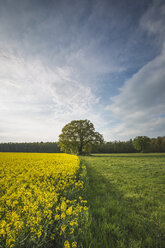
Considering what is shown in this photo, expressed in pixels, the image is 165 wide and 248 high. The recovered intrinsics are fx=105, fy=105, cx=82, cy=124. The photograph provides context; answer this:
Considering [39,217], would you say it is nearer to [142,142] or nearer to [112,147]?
[142,142]

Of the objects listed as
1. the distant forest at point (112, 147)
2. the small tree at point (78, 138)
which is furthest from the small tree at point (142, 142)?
the small tree at point (78, 138)

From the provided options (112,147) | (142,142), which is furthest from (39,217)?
(112,147)

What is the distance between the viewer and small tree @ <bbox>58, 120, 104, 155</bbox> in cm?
3130

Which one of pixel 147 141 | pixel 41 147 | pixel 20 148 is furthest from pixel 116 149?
pixel 20 148

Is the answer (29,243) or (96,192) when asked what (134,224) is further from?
(29,243)

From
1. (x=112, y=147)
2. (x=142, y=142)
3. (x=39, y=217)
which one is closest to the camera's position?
(x=39, y=217)

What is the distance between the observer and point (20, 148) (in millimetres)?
90000

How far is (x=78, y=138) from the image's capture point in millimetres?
31891

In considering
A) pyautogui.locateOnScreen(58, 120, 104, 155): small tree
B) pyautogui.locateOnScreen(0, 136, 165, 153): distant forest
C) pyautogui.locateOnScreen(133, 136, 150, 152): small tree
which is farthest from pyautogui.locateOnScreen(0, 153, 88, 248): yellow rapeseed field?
pyautogui.locateOnScreen(133, 136, 150, 152): small tree

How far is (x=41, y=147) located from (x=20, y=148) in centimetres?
1893

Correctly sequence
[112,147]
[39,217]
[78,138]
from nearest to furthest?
1. [39,217]
2. [78,138]
3. [112,147]

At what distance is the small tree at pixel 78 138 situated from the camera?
31.3 meters

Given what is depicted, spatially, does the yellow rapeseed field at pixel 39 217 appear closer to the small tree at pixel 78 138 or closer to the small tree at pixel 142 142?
the small tree at pixel 78 138

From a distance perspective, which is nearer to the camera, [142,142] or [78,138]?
[78,138]
